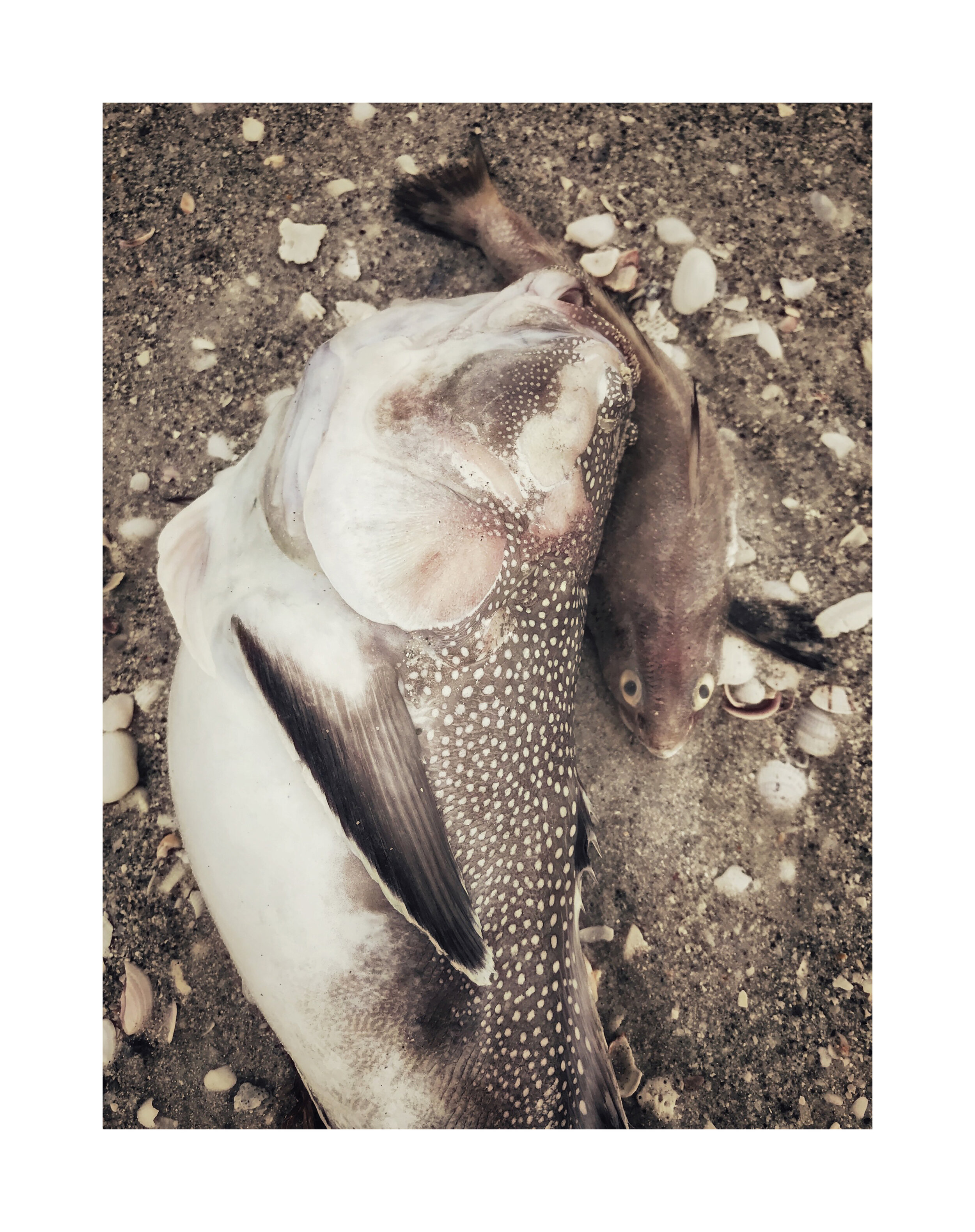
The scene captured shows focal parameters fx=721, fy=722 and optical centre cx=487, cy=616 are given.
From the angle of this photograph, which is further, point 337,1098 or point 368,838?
point 337,1098

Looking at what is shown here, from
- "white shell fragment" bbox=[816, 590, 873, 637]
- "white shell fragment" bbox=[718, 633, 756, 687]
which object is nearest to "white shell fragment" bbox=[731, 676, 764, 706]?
"white shell fragment" bbox=[718, 633, 756, 687]

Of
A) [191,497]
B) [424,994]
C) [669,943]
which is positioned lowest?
[669,943]

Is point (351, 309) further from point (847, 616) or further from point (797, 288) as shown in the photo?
point (847, 616)

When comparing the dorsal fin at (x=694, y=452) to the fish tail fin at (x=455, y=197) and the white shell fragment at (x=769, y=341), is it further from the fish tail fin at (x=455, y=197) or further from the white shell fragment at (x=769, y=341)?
the fish tail fin at (x=455, y=197)

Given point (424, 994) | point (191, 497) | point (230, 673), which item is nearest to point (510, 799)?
point (424, 994)

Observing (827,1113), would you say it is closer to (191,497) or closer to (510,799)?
(510,799)
